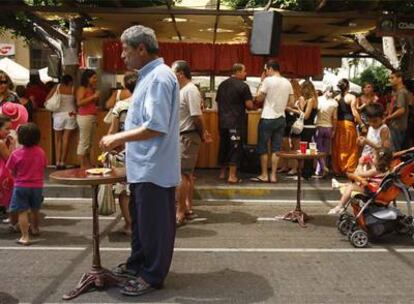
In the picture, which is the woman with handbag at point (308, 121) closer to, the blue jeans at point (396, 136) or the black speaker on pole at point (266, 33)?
the blue jeans at point (396, 136)

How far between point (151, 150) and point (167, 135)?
0.17 metres

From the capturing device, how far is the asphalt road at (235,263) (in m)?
4.80

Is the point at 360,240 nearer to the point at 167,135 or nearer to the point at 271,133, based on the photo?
the point at 167,135

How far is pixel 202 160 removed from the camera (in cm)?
1098

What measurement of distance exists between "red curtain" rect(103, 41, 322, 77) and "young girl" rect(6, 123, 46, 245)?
6955mm

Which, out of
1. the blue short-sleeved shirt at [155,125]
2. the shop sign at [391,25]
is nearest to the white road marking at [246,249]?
the blue short-sleeved shirt at [155,125]

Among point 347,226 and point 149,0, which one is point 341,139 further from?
point 149,0

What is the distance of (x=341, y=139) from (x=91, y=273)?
249 inches

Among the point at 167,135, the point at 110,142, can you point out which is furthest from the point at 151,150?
the point at 110,142

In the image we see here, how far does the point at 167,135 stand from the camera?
4.57 m

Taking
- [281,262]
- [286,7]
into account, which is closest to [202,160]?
[286,7]

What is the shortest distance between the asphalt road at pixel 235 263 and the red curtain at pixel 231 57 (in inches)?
236

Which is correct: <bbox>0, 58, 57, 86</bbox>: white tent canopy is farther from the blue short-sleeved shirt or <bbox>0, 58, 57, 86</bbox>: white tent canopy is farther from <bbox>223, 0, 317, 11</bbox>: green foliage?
the blue short-sleeved shirt

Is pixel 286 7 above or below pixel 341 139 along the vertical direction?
above
